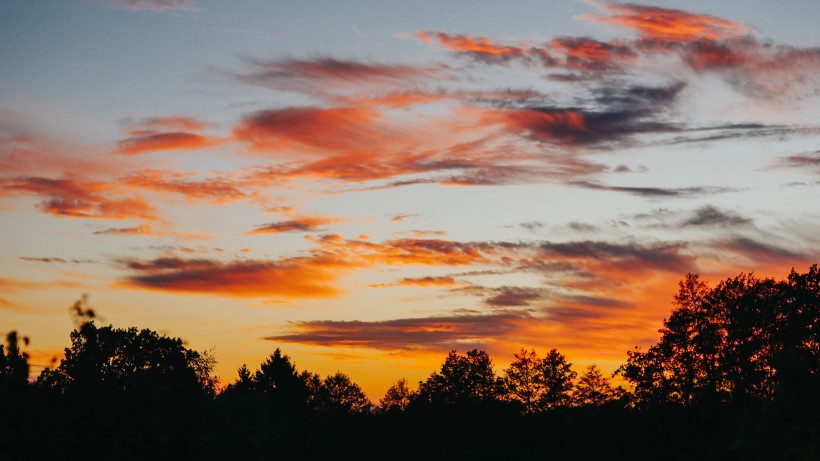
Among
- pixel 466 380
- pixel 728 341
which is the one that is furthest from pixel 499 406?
pixel 466 380

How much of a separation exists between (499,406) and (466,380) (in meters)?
57.5

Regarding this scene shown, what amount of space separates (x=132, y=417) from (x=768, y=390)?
6144 centimetres

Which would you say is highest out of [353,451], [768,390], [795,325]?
[795,325]

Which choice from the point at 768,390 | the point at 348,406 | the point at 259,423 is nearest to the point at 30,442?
the point at 259,423

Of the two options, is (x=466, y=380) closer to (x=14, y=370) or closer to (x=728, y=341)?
(x=728, y=341)

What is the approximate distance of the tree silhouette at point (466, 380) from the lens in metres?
135

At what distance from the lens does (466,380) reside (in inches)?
5399

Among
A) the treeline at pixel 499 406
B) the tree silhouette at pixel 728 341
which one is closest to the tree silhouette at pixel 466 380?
the treeline at pixel 499 406

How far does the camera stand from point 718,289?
7300 cm

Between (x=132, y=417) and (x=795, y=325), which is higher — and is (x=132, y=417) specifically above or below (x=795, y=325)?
below

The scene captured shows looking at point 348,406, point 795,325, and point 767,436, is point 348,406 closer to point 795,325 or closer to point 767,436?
point 795,325

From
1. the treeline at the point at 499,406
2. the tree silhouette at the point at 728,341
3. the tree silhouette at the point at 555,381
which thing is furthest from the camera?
the tree silhouette at the point at 555,381

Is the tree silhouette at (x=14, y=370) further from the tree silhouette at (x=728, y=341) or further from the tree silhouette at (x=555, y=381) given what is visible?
the tree silhouette at (x=555, y=381)

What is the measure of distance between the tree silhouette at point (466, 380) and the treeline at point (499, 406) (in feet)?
0.67
